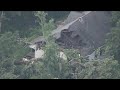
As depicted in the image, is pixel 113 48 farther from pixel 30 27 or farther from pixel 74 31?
pixel 30 27

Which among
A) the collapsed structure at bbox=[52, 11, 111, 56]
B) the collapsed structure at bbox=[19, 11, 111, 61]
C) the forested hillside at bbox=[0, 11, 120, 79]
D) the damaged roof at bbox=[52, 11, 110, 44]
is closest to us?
the forested hillside at bbox=[0, 11, 120, 79]

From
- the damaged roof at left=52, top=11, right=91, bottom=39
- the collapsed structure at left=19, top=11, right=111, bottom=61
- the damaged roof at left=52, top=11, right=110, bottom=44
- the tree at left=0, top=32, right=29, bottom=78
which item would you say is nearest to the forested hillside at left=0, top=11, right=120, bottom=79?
the tree at left=0, top=32, right=29, bottom=78

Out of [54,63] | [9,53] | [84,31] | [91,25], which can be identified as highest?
[91,25]

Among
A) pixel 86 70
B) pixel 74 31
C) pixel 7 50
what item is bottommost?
pixel 86 70

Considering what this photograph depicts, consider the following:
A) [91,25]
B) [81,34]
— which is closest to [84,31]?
[81,34]

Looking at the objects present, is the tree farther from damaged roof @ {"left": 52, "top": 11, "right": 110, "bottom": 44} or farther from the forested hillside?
damaged roof @ {"left": 52, "top": 11, "right": 110, "bottom": 44}

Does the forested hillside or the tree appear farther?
the tree

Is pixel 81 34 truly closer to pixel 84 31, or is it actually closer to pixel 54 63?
pixel 84 31

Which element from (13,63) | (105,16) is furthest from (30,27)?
(13,63)

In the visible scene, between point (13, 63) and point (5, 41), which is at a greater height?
point (5, 41)

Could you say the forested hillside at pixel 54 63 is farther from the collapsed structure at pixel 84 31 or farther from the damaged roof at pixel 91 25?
the damaged roof at pixel 91 25

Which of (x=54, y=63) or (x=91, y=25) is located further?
(x=91, y=25)
